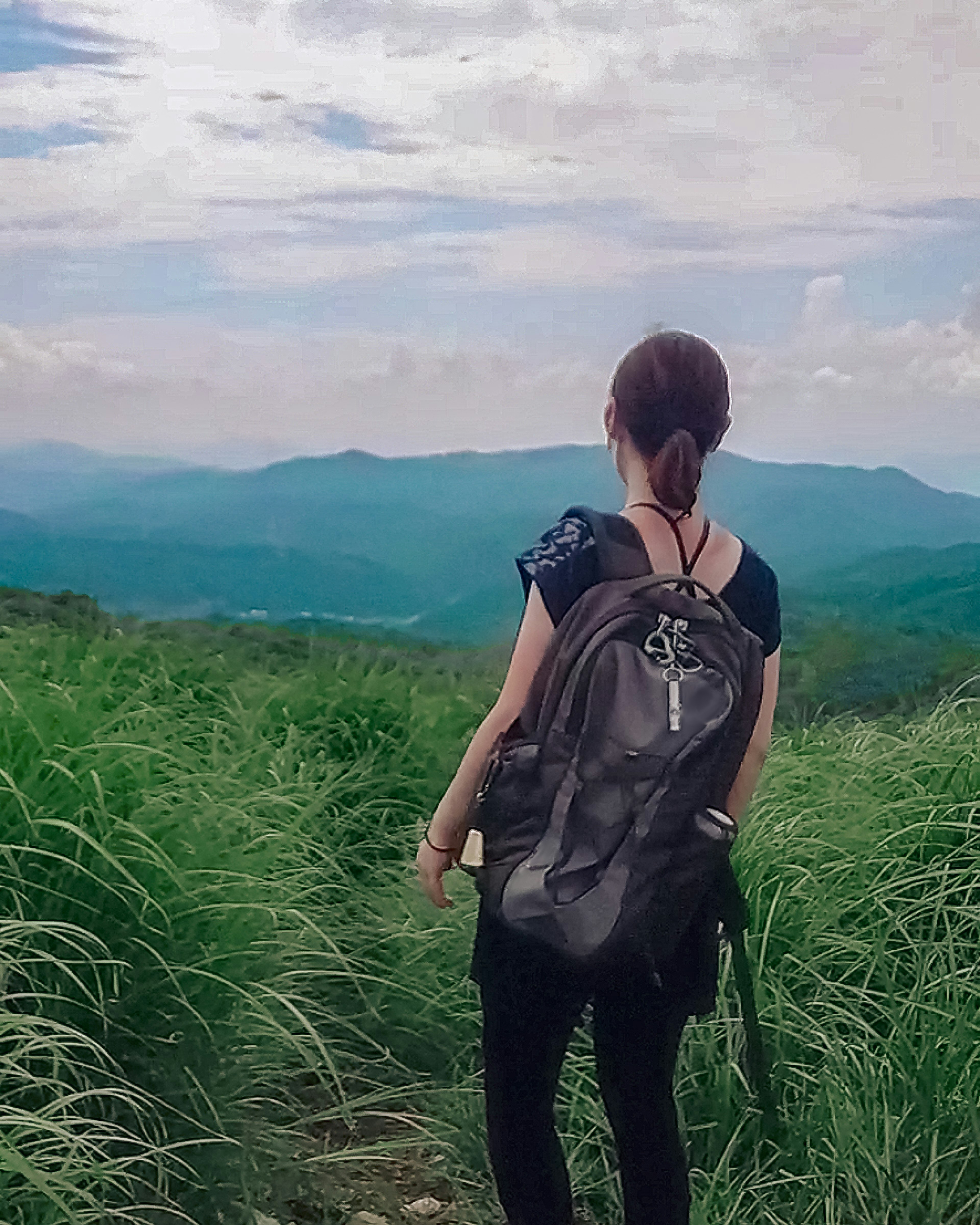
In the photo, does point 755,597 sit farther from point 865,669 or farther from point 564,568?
point 865,669

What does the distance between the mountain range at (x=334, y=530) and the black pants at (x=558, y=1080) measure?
1.82 ft

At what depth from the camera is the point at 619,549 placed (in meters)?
1.49

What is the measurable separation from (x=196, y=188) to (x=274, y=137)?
147mm

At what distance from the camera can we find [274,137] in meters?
1.78

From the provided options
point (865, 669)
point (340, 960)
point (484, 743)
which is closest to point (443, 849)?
point (484, 743)

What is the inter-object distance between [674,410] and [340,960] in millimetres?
1013

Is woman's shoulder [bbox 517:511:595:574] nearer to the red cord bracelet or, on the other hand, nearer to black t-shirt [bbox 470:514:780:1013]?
black t-shirt [bbox 470:514:780:1013]

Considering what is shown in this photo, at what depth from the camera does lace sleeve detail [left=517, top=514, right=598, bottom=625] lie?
4.85 ft

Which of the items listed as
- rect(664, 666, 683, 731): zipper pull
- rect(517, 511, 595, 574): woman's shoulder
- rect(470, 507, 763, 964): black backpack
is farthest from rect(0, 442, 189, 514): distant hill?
rect(664, 666, 683, 731): zipper pull

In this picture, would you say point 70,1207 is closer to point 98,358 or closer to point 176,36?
point 98,358

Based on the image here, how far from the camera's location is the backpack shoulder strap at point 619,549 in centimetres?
148

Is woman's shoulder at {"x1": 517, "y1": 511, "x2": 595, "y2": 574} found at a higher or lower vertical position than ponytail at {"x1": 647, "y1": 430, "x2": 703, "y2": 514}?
lower

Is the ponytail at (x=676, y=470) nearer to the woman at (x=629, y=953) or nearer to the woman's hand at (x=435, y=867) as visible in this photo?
the woman at (x=629, y=953)

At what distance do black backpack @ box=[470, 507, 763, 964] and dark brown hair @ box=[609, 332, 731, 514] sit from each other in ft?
0.28
